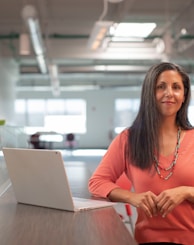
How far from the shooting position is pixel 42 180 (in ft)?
4.96

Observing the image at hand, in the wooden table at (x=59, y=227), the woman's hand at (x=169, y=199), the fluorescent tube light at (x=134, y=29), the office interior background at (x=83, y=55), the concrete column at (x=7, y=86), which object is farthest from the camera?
the concrete column at (x=7, y=86)

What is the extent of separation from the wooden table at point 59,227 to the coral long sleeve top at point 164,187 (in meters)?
0.14

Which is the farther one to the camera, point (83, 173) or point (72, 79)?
point (72, 79)

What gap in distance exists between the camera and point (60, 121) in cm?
1683

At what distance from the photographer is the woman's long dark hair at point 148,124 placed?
5.11 feet

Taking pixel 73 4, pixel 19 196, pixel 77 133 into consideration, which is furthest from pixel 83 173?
pixel 77 133

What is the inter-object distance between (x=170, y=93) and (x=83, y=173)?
1.40 meters

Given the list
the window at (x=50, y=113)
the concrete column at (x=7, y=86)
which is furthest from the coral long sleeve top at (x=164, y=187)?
the window at (x=50, y=113)

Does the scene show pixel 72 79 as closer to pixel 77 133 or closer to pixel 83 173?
pixel 77 133

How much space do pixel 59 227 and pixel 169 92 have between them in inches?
27.4

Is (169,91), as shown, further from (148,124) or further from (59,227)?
(59,227)

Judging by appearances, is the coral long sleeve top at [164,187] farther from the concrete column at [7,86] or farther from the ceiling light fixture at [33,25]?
the concrete column at [7,86]

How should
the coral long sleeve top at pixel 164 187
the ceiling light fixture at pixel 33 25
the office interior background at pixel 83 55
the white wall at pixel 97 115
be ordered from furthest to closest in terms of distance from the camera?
the white wall at pixel 97 115 → the office interior background at pixel 83 55 → the ceiling light fixture at pixel 33 25 → the coral long sleeve top at pixel 164 187

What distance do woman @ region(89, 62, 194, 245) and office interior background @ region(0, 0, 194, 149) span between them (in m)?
0.61
